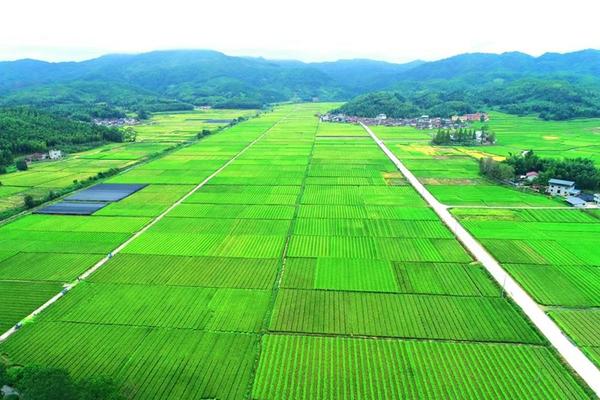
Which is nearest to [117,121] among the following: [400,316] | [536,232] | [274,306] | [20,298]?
[20,298]

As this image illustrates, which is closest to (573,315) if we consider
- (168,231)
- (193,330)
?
(193,330)

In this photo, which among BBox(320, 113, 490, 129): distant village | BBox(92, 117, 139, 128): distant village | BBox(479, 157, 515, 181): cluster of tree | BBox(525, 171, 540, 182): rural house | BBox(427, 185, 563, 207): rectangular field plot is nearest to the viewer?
BBox(427, 185, 563, 207): rectangular field plot

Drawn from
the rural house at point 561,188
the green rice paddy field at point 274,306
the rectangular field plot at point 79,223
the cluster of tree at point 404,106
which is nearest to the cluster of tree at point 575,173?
the rural house at point 561,188

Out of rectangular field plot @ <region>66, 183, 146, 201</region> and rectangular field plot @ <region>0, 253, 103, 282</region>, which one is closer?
rectangular field plot @ <region>0, 253, 103, 282</region>

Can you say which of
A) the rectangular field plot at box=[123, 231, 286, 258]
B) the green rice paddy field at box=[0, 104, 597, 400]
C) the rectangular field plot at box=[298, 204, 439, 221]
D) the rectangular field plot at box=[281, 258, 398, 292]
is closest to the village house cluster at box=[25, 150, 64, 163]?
the green rice paddy field at box=[0, 104, 597, 400]

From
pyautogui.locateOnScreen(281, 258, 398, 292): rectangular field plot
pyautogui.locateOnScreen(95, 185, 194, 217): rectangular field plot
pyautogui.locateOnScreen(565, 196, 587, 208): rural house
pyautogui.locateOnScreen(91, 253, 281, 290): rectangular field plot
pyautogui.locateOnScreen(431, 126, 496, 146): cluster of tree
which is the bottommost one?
pyautogui.locateOnScreen(91, 253, 281, 290): rectangular field plot

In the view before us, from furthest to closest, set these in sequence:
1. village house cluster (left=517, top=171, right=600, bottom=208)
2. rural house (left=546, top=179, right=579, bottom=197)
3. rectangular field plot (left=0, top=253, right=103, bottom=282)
Answer: 1. rural house (left=546, top=179, right=579, bottom=197)
2. village house cluster (left=517, top=171, right=600, bottom=208)
3. rectangular field plot (left=0, top=253, right=103, bottom=282)

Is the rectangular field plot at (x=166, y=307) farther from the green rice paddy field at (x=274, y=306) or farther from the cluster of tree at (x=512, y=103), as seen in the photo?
the cluster of tree at (x=512, y=103)

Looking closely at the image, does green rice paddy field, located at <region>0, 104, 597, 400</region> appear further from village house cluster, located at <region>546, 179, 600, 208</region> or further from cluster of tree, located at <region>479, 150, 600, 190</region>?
cluster of tree, located at <region>479, 150, 600, 190</region>
